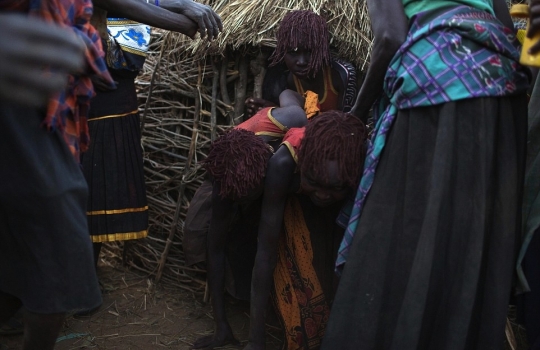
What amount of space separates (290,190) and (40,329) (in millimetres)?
1198

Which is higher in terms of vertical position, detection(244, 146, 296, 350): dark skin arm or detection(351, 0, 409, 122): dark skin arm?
detection(351, 0, 409, 122): dark skin arm

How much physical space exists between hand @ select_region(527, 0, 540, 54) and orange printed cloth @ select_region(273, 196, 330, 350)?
1262mm

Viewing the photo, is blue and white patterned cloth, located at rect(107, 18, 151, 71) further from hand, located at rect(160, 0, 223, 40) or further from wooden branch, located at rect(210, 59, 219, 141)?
wooden branch, located at rect(210, 59, 219, 141)

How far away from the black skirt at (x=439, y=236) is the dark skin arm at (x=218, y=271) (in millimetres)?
869

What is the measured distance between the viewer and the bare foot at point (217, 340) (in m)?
3.16

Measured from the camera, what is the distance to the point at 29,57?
1.35 m

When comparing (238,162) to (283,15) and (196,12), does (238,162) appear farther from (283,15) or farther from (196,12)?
(283,15)

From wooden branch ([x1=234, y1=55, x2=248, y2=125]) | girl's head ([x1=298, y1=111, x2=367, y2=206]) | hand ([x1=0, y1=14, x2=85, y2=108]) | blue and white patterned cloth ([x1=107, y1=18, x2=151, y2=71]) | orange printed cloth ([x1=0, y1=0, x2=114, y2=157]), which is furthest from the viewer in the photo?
wooden branch ([x1=234, y1=55, x2=248, y2=125])

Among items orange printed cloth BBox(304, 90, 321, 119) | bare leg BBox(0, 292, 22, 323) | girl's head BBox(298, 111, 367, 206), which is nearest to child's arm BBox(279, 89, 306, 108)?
orange printed cloth BBox(304, 90, 321, 119)

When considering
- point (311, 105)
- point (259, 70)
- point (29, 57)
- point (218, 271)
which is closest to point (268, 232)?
point (218, 271)

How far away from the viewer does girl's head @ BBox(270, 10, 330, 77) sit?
10.7 ft

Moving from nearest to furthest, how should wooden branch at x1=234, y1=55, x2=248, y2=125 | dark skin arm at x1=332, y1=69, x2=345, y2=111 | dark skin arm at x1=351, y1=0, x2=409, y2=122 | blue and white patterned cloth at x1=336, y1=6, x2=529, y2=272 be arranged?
blue and white patterned cloth at x1=336, y1=6, x2=529, y2=272
dark skin arm at x1=351, y1=0, x2=409, y2=122
dark skin arm at x1=332, y1=69, x2=345, y2=111
wooden branch at x1=234, y1=55, x2=248, y2=125

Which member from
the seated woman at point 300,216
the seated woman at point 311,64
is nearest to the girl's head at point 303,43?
the seated woman at point 311,64

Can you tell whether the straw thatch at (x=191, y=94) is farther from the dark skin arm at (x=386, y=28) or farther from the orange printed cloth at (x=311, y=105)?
the dark skin arm at (x=386, y=28)
